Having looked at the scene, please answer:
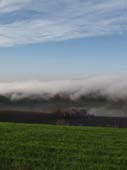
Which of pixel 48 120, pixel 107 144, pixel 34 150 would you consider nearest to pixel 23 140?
pixel 34 150

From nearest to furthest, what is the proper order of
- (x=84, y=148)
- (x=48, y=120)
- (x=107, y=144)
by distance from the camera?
(x=84, y=148)
(x=107, y=144)
(x=48, y=120)

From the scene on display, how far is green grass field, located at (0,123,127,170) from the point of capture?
1512 cm

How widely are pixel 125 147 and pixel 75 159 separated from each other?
3.82 m

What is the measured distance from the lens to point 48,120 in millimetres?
32812

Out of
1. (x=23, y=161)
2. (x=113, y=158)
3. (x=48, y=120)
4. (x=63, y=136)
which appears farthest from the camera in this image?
(x=48, y=120)

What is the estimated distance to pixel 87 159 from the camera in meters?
16.0

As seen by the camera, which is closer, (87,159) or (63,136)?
(87,159)

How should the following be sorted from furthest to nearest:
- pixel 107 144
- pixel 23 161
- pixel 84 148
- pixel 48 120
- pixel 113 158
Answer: pixel 48 120, pixel 107 144, pixel 84 148, pixel 113 158, pixel 23 161

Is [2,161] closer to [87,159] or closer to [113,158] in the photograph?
[87,159]

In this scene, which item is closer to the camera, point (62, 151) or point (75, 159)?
point (75, 159)

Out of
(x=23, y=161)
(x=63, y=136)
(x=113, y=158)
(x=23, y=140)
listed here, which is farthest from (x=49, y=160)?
(x=63, y=136)

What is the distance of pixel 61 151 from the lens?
56.3ft

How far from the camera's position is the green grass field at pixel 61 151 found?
15.1 meters

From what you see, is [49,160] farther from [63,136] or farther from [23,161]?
[63,136]
